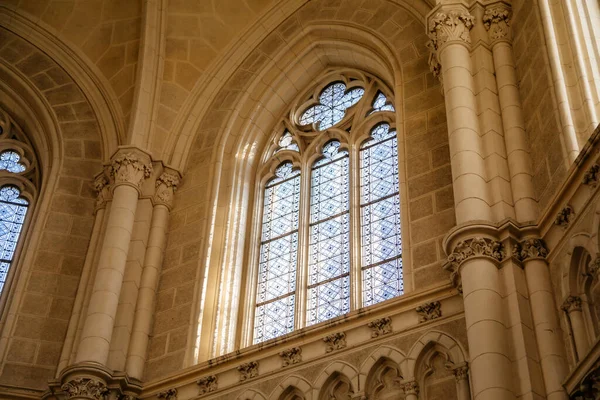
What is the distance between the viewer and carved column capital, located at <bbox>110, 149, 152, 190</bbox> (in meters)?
15.5

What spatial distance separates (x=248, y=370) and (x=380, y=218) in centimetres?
274

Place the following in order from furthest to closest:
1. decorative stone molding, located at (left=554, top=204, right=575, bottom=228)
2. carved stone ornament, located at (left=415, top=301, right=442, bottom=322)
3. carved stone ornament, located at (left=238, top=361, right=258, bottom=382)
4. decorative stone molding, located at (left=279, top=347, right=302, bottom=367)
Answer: carved stone ornament, located at (left=238, top=361, right=258, bottom=382) → decorative stone molding, located at (left=279, top=347, right=302, bottom=367) → carved stone ornament, located at (left=415, top=301, right=442, bottom=322) → decorative stone molding, located at (left=554, top=204, right=575, bottom=228)

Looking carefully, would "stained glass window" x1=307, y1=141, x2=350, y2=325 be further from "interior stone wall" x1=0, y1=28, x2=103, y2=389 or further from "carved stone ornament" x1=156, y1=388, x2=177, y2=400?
"interior stone wall" x1=0, y1=28, x2=103, y2=389

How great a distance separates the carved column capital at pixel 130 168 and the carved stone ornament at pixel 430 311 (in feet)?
17.9

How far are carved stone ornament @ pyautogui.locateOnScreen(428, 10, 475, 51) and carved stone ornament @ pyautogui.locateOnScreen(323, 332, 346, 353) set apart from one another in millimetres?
3757

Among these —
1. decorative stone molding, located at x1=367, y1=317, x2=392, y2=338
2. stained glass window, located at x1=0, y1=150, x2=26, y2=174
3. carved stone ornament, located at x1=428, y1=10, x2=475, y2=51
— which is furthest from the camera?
stained glass window, located at x1=0, y1=150, x2=26, y2=174

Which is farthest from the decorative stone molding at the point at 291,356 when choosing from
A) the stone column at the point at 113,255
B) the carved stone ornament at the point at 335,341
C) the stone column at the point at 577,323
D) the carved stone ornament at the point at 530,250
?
the stone column at the point at 577,323

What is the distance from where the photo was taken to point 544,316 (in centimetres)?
1014

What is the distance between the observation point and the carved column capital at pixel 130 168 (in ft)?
50.8

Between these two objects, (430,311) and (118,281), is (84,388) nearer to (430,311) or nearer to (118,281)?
(118,281)

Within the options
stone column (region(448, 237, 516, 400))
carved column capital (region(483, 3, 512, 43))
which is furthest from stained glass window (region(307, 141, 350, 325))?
carved column capital (region(483, 3, 512, 43))

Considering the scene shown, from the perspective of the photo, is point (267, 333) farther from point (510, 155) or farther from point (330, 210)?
point (510, 155)

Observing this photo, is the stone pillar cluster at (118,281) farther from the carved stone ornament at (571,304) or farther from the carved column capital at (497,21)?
the carved stone ornament at (571,304)

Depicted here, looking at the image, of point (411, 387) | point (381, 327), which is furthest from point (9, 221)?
point (411, 387)
